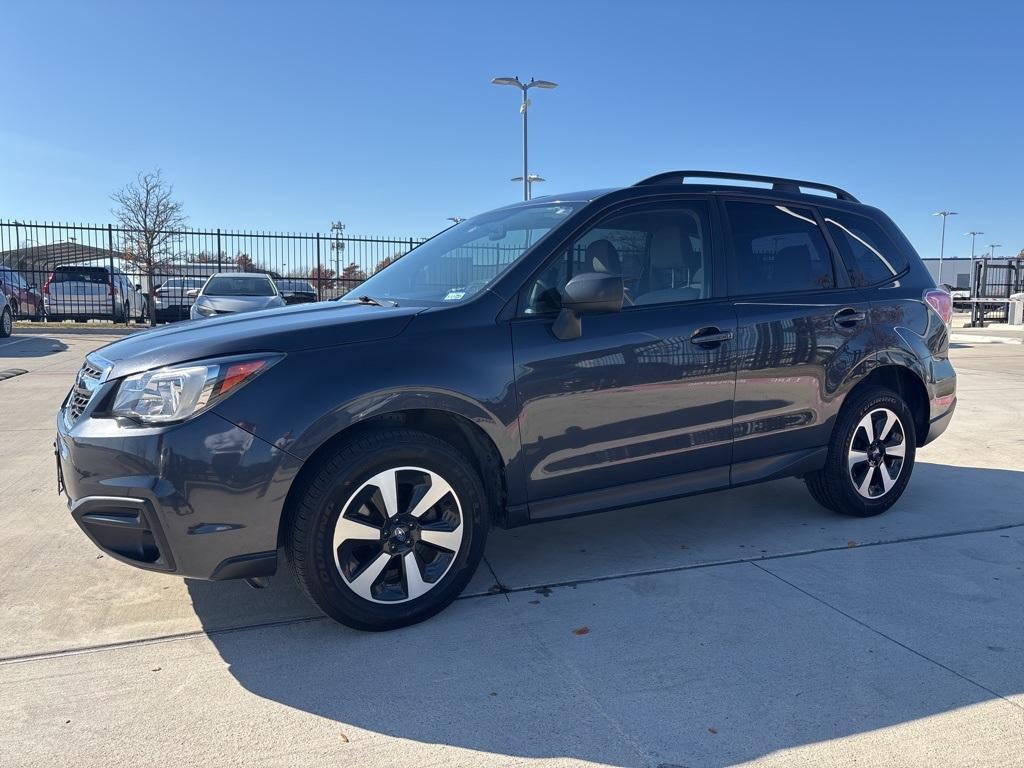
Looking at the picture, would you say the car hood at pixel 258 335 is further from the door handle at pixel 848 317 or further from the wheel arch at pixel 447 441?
the door handle at pixel 848 317

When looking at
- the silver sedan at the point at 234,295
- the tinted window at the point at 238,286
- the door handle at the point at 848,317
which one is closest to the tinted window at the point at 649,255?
the door handle at the point at 848,317

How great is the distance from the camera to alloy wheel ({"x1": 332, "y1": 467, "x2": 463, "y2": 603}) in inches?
121

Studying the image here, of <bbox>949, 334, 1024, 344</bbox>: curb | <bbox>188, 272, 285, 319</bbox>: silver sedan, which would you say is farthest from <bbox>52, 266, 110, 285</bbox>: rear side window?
<bbox>949, 334, 1024, 344</bbox>: curb

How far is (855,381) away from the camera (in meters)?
4.41

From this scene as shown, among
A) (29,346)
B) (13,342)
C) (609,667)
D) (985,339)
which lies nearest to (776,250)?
(609,667)

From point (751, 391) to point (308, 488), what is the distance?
2.26 m

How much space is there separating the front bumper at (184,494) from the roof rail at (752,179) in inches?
92.7

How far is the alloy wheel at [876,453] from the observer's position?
14.8 ft

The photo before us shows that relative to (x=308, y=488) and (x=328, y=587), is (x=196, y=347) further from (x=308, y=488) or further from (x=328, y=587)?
(x=328, y=587)

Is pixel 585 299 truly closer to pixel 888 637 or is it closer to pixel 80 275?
pixel 888 637

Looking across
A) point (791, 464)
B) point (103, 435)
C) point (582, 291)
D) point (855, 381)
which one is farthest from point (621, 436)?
point (103, 435)

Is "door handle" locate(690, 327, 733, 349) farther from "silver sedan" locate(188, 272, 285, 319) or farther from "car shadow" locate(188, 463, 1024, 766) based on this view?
"silver sedan" locate(188, 272, 285, 319)

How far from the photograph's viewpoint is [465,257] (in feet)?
13.1

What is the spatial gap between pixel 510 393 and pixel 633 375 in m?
0.63
